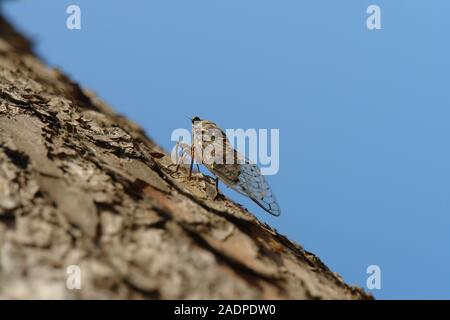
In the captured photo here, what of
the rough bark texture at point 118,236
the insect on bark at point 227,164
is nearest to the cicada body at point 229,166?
the insect on bark at point 227,164

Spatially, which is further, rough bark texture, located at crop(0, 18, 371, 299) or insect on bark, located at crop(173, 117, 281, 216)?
insect on bark, located at crop(173, 117, 281, 216)

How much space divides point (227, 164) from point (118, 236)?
221cm

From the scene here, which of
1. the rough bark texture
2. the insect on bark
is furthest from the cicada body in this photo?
the rough bark texture

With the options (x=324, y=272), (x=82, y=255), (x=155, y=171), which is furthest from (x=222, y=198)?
(x=82, y=255)

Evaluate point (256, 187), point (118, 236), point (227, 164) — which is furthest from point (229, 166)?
point (118, 236)

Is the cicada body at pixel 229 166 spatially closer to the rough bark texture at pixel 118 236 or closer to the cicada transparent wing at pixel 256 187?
the cicada transparent wing at pixel 256 187

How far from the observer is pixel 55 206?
2631mm

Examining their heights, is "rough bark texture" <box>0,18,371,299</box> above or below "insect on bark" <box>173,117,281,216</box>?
below

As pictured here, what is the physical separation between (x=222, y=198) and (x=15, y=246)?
6.02 ft

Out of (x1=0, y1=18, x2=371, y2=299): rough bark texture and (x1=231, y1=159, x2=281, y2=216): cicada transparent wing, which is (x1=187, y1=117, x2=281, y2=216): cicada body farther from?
(x1=0, y1=18, x2=371, y2=299): rough bark texture

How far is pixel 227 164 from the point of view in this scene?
4645 mm

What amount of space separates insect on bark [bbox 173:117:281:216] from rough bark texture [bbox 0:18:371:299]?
97 cm

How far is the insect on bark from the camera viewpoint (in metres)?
4.49

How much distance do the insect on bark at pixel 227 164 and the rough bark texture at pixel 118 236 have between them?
97cm
